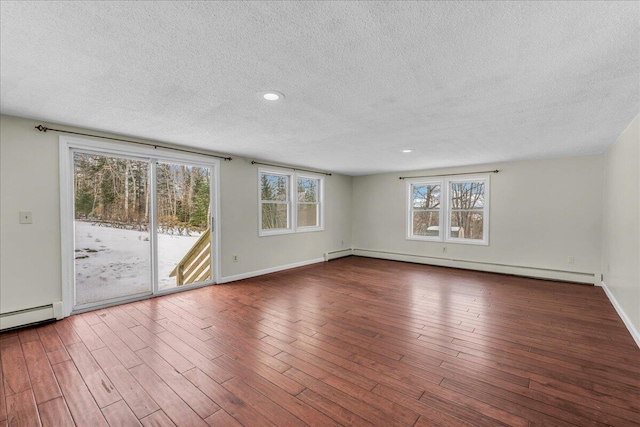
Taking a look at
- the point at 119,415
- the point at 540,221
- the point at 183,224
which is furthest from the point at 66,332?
the point at 540,221

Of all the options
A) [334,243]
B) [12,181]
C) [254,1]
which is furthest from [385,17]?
[334,243]

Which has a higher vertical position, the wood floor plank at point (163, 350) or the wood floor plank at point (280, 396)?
the wood floor plank at point (163, 350)

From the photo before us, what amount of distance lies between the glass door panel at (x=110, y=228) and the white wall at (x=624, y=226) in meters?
5.61

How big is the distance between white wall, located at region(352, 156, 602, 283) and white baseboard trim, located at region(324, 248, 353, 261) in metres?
1.97

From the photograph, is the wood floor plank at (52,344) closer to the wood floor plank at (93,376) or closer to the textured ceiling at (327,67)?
the wood floor plank at (93,376)

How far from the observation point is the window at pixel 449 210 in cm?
583

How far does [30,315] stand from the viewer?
3.01 m

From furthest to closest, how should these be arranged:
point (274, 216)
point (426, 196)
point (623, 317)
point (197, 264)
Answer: point (426, 196) < point (274, 216) < point (197, 264) < point (623, 317)

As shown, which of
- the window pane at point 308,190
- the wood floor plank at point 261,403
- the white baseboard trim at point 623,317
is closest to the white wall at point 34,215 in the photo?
the wood floor plank at point 261,403

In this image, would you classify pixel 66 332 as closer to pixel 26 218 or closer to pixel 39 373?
pixel 39 373

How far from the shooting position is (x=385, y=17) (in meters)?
1.40

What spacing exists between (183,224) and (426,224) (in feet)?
16.7

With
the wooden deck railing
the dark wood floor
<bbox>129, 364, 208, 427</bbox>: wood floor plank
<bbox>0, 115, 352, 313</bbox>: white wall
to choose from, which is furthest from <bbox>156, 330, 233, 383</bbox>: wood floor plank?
the wooden deck railing

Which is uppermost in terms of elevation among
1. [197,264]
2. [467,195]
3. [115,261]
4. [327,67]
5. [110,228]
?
[327,67]
